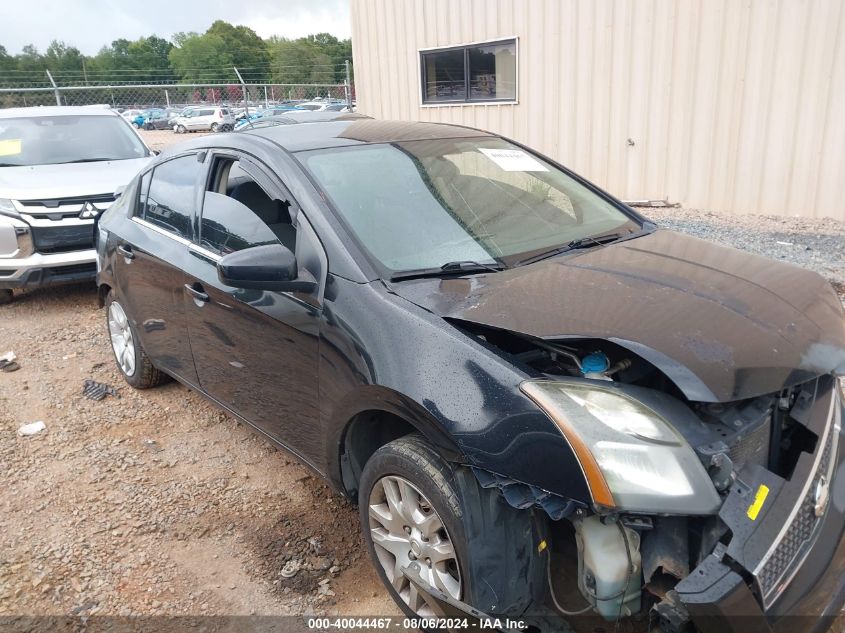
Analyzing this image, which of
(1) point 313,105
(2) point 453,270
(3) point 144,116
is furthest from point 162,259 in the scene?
(3) point 144,116

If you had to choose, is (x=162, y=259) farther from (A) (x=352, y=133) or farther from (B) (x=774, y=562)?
(B) (x=774, y=562)

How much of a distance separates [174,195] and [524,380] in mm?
2623

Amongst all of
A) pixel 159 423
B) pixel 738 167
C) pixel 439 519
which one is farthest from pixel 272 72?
→ pixel 439 519

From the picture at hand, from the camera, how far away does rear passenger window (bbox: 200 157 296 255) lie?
119 inches

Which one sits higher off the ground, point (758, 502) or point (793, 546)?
point (758, 502)

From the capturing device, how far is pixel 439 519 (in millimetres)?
2191

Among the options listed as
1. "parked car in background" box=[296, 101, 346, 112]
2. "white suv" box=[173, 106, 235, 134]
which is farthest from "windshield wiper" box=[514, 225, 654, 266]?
"white suv" box=[173, 106, 235, 134]

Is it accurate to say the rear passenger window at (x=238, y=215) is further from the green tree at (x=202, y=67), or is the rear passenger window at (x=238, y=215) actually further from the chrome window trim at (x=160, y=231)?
the green tree at (x=202, y=67)

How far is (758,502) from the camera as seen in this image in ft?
6.00

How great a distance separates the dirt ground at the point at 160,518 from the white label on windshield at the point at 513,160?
1.86 metres

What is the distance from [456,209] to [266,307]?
0.92m

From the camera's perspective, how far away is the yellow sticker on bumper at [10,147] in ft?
23.7

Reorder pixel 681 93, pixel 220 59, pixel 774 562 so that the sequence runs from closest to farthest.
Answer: pixel 774 562 < pixel 681 93 < pixel 220 59

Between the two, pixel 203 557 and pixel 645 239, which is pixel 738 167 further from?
pixel 203 557
